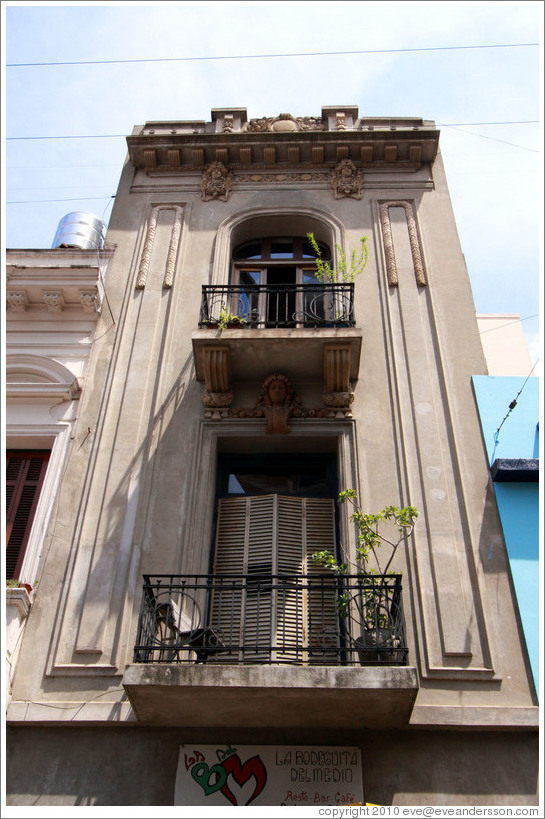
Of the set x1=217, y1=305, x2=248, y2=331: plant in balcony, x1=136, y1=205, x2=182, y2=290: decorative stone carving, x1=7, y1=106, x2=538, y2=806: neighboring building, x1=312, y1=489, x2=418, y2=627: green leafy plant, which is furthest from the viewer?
x1=136, y1=205, x2=182, y2=290: decorative stone carving

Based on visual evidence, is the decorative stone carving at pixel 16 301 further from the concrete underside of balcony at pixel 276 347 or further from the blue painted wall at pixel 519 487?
the blue painted wall at pixel 519 487

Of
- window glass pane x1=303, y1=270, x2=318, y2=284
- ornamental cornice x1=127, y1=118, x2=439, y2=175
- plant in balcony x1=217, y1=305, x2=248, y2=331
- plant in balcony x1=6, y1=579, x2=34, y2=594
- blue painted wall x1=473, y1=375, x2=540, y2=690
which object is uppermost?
ornamental cornice x1=127, y1=118, x2=439, y2=175

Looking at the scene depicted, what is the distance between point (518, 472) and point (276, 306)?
470 cm

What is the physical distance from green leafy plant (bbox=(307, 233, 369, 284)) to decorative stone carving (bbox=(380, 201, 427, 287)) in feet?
1.21

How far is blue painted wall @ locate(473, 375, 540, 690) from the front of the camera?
8445mm

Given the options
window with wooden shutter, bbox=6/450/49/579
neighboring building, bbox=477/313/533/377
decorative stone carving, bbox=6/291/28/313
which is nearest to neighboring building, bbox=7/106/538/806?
decorative stone carving, bbox=6/291/28/313

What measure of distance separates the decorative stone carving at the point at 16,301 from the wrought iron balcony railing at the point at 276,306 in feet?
9.07

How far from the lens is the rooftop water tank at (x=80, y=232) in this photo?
13.1 m

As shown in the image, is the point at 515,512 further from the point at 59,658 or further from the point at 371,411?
the point at 59,658

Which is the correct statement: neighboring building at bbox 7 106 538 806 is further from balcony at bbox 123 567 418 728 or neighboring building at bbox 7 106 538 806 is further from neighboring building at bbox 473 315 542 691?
neighboring building at bbox 473 315 542 691

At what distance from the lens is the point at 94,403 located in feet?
34.7

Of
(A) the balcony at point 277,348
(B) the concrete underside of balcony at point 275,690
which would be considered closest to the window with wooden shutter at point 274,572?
(B) the concrete underside of balcony at point 275,690

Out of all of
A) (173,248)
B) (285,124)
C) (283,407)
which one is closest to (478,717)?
(283,407)

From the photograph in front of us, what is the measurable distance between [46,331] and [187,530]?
164 inches
